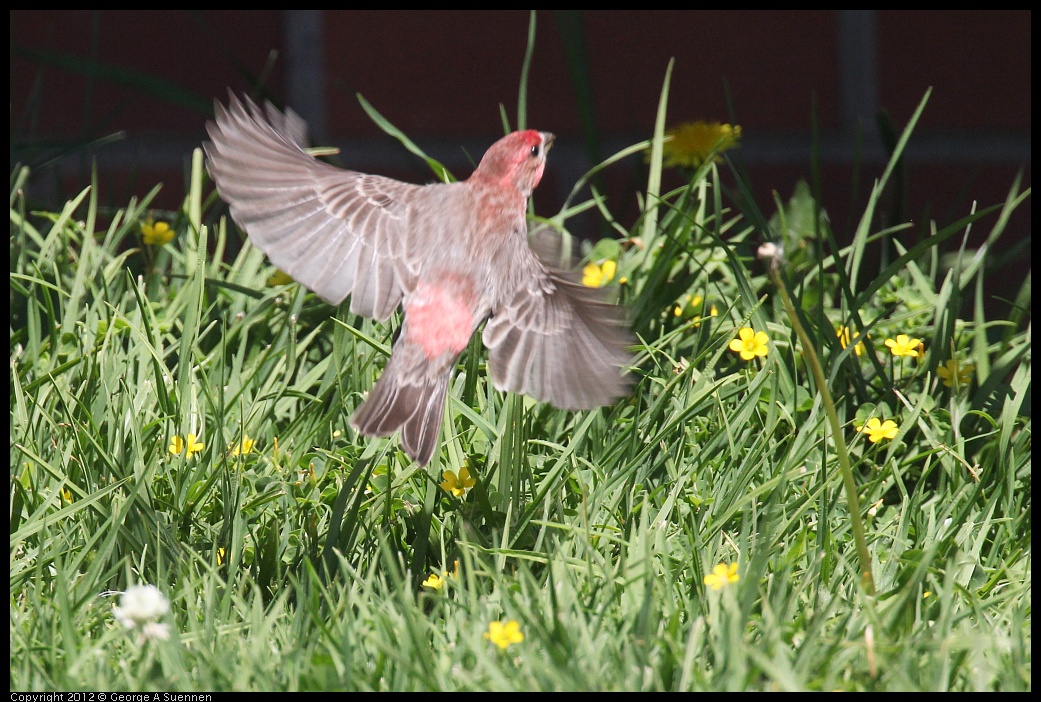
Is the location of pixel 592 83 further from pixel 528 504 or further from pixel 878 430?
pixel 528 504

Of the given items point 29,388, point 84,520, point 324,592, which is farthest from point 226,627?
point 29,388

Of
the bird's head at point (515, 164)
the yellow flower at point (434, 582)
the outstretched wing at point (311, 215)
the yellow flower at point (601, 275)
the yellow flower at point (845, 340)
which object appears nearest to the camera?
the yellow flower at point (434, 582)

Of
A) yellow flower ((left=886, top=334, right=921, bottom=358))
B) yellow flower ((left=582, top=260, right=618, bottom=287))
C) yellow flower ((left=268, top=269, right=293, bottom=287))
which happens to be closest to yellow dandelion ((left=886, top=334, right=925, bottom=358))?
yellow flower ((left=886, top=334, right=921, bottom=358))

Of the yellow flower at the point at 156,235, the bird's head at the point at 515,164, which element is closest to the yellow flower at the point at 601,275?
the bird's head at the point at 515,164

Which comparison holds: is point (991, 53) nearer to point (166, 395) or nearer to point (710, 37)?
point (710, 37)

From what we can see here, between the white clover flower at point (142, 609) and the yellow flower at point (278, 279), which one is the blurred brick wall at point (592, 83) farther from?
the white clover flower at point (142, 609)

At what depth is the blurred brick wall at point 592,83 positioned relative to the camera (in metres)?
3.90

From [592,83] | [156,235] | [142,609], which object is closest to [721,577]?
[142,609]

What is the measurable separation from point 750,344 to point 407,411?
0.90m

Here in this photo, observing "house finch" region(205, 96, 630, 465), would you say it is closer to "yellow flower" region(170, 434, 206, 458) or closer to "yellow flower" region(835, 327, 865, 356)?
"yellow flower" region(170, 434, 206, 458)

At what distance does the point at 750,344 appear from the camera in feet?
7.49

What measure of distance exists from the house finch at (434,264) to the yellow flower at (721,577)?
353 millimetres

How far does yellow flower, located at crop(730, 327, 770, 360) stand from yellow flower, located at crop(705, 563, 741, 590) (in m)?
0.68

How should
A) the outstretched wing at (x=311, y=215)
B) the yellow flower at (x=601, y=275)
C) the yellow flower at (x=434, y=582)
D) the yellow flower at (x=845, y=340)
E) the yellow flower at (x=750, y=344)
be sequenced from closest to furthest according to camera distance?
the yellow flower at (x=434, y=582), the outstretched wing at (x=311, y=215), the yellow flower at (x=750, y=344), the yellow flower at (x=845, y=340), the yellow flower at (x=601, y=275)
